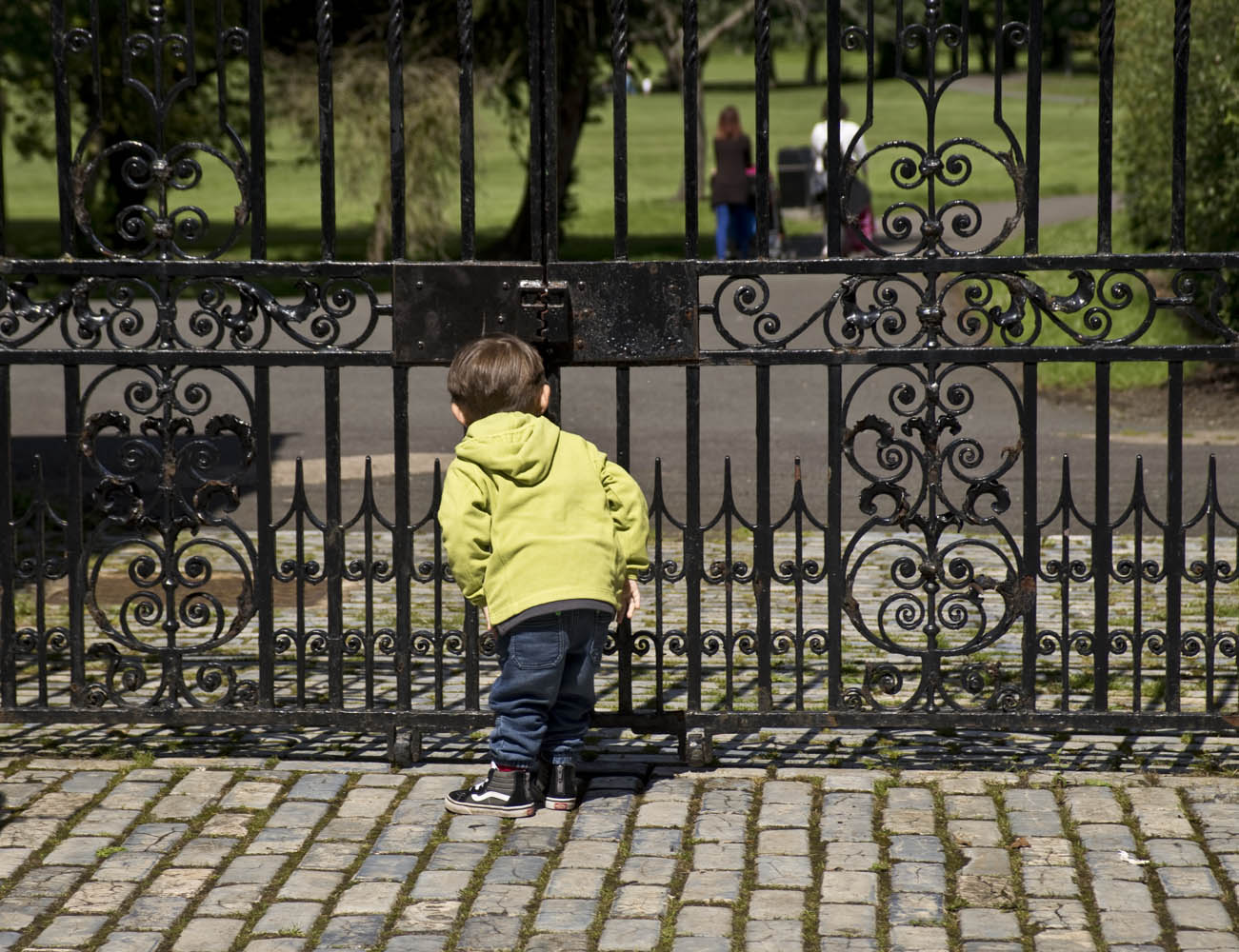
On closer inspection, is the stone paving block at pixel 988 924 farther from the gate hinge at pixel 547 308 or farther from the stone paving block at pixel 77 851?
the stone paving block at pixel 77 851

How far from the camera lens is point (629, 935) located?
4.36m

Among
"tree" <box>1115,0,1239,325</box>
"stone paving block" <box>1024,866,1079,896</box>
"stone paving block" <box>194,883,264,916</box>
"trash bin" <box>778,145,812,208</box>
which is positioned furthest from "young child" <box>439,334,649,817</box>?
"trash bin" <box>778,145,812,208</box>

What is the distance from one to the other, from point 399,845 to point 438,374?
452 inches

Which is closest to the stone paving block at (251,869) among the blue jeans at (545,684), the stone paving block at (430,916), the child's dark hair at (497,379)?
the stone paving block at (430,916)

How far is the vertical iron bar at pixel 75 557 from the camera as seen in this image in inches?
228

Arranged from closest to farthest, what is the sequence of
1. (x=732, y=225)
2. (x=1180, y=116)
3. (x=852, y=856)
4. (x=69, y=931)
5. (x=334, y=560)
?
(x=69, y=931)
(x=852, y=856)
(x=1180, y=116)
(x=334, y=560)
(x=732, y=225)

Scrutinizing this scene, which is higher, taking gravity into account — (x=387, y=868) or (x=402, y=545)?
(x=402, y=545)

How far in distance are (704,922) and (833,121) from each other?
8.34 ft

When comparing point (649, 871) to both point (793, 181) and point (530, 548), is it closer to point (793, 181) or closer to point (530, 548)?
point (530, 548)

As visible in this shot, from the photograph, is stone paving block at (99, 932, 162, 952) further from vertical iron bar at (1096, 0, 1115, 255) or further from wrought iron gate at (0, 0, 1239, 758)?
vertical iron bar at (1096, 0, 1115, 255)

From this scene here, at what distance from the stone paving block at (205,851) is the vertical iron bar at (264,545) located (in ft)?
2.81

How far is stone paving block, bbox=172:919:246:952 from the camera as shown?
14.1ft

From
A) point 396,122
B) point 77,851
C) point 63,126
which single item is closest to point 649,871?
point 77,851

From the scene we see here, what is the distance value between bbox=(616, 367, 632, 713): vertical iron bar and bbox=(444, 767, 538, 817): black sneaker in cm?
61
